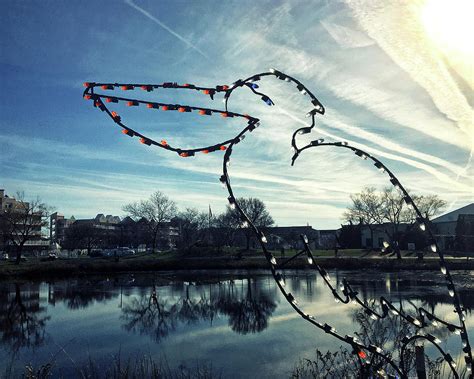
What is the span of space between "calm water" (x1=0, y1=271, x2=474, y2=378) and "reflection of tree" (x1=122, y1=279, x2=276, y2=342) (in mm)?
49

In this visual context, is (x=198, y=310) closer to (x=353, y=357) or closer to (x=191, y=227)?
(x=353, y=357)

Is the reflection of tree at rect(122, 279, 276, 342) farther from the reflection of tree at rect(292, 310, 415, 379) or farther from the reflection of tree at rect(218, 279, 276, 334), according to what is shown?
the reflection of tree at rect(292, 310, 415, 379)

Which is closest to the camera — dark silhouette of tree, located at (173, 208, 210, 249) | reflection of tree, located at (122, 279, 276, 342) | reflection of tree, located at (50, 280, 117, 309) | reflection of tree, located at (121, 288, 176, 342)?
reflection of tree, located at (121, 288, 176, 342)

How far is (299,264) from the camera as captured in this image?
1647 inches

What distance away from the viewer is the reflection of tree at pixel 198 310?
17578 millimetres

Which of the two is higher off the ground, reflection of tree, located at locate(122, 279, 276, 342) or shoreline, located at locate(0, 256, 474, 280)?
shoreline, located at locate(0, 256, 474, 280)

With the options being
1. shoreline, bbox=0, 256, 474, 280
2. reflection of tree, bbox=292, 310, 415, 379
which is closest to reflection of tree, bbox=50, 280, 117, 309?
shoreline, bbox=0, 256, 474, 280

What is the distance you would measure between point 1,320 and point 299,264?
1099 inches

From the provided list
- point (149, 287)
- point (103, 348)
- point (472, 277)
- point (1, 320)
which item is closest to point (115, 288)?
point (149, 287)

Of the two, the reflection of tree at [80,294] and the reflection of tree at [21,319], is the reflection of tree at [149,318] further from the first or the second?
the reflection of tree at [21,319]

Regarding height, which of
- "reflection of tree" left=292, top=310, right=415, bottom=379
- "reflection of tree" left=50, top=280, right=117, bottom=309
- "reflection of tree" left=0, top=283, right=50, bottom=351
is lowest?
"reflection of tree" left=0, top=283, right=50, bottom=351

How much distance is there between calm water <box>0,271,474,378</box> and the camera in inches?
520

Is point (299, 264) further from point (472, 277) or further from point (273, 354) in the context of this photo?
point (273, 354)

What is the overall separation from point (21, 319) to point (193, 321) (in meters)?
8.92
